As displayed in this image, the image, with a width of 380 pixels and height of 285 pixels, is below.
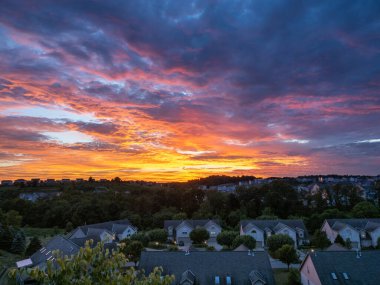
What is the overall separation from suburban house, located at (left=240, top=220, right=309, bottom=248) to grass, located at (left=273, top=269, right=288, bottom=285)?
656 inches

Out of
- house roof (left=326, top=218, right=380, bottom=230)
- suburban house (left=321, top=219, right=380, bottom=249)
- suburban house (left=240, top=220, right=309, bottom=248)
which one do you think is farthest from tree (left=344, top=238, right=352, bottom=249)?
suburban house (left=240, top=220, right=309, bottom=248)

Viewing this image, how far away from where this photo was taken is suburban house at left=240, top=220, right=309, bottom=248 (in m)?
51.8

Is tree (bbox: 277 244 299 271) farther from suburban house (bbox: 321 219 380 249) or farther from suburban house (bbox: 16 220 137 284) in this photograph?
suburban house (bbox: 321 219 380 249)

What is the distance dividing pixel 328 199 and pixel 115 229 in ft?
162

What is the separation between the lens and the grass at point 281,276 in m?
30.6

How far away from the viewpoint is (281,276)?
3284 cm

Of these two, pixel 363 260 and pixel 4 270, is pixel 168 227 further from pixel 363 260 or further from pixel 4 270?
pixel 363 260

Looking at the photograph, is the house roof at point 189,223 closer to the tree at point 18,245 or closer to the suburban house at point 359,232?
the suburban house at point 359,232

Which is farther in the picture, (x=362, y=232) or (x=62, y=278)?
(x=362, y=232)

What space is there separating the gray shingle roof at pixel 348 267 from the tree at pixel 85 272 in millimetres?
20030

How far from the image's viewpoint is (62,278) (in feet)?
25.3

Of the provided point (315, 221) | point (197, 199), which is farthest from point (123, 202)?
point (315, 221)

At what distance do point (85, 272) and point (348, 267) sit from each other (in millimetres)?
22889

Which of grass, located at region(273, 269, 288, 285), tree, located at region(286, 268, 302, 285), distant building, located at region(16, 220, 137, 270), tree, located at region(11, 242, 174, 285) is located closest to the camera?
tree, located at region(11, 242, 174, 285)
